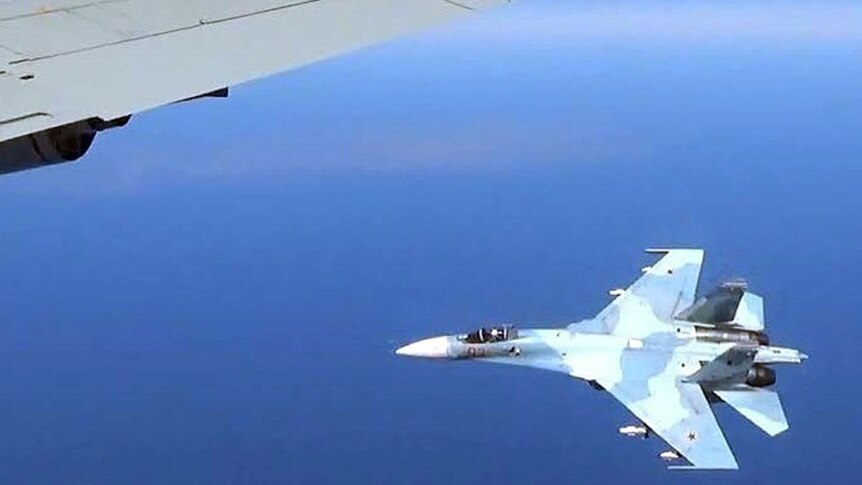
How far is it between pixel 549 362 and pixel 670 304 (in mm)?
2104

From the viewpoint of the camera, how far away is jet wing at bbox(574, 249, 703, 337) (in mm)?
13695

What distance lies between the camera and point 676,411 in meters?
Answer: 12.6

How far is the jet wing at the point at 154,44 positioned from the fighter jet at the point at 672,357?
1002 centimetres

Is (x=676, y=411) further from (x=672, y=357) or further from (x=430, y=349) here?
(x=430, y=349)

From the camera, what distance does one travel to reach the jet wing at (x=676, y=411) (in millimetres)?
12055

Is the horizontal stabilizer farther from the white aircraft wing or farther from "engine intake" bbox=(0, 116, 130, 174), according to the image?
"engine intake" bbox=(0, 116, 130, 174)

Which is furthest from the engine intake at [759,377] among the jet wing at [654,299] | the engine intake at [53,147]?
the engine intake at [53,147]

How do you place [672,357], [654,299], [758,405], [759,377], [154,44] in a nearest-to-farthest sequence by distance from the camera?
[154,44]
[758,405]
[759,377]
[672,357]
[654,299]

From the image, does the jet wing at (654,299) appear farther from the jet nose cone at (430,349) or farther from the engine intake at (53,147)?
the engine intake at (53,147)

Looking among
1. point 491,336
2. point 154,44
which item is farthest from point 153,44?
point 491,336

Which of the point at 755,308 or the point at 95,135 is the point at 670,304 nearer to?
the point at 755,308

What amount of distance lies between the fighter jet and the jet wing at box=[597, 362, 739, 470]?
0.03 ft

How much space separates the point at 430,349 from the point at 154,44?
10788 mm

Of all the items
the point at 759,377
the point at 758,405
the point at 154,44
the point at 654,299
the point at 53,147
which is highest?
the point at 154,44
